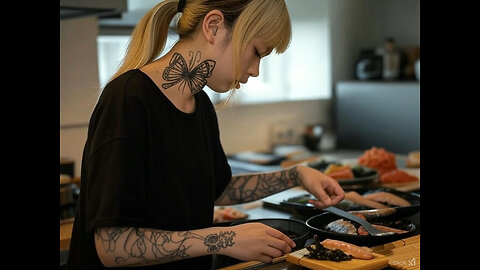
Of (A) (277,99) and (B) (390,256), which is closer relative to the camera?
(B) (390,256)

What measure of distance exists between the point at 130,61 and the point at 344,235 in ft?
2.25

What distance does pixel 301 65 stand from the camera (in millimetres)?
4488

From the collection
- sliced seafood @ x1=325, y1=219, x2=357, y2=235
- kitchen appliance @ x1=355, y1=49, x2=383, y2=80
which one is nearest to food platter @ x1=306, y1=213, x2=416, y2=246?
sliced seafood @ x1=325, y1=219, x2=357, y2=235

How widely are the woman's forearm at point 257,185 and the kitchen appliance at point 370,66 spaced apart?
2920mm

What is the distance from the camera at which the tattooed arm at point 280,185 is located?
5.66 feet

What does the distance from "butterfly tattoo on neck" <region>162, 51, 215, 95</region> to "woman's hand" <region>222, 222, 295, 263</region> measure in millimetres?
356

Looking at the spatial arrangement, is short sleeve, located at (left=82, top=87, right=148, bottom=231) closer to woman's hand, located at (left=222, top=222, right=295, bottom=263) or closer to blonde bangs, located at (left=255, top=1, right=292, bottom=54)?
woman's hand, located at (left=222, top=222, right=295, bottom=263)

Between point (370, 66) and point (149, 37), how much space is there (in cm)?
333

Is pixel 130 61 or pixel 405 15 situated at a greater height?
pixel 405 15

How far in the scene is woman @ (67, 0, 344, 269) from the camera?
1223 millimetres
